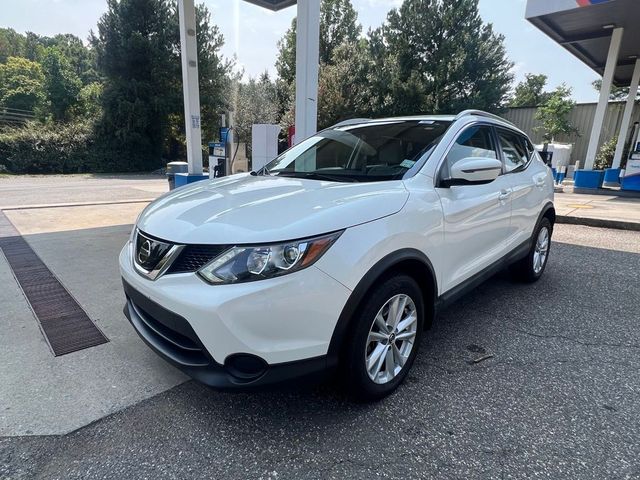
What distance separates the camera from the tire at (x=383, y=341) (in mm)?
1940

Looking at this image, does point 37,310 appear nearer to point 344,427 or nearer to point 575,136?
point 344,427

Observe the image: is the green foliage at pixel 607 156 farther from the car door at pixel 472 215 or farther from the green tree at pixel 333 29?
the green tree at pixel 333 29

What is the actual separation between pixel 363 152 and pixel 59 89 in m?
34.8

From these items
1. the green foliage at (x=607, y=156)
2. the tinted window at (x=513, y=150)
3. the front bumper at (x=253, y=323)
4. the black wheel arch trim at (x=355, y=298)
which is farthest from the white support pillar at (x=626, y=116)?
the front bumper at (x=253, y=323)

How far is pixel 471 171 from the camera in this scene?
7.86 feet

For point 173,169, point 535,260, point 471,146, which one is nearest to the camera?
point 471,146

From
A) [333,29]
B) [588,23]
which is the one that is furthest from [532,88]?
[588,23]

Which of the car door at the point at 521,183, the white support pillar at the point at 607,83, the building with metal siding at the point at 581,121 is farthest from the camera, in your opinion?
the building with metal siding at the point at 581,121

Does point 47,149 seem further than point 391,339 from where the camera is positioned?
Yes

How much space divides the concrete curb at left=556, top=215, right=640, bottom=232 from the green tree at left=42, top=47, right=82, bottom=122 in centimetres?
3453

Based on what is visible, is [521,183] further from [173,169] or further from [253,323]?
[173,169]

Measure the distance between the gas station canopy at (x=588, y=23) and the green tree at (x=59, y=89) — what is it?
32.2 metres

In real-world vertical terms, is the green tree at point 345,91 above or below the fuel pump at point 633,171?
above

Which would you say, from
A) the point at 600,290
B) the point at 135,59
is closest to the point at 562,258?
the point at 600,290
